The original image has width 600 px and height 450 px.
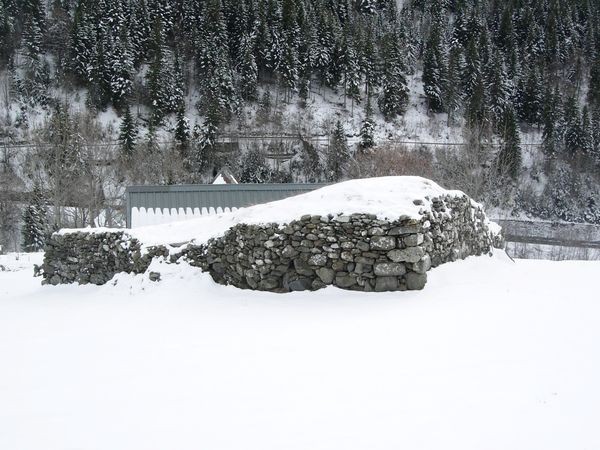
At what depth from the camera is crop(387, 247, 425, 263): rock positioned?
646 cm

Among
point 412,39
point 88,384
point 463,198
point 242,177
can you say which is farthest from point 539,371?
point 412,39

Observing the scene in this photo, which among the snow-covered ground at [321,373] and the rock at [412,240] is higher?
the rock at [412,240]

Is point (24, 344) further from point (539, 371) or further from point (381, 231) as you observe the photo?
point (539, 371)

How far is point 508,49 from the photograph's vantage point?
68250 millimetres

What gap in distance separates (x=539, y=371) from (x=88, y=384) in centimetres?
426

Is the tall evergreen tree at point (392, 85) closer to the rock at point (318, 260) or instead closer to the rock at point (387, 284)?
the rock at point (318, 260)

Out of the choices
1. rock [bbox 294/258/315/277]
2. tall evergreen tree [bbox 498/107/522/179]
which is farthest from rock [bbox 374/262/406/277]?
tall evergreen tree [bbox 498/107/522/179]

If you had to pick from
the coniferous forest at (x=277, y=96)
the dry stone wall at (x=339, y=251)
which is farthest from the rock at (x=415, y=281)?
the coniferous forest at (x=277, y=96)

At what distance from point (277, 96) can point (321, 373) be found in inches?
2145

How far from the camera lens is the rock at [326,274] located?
6859 millimetres

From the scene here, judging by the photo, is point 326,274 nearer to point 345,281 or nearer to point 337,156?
point 345,281

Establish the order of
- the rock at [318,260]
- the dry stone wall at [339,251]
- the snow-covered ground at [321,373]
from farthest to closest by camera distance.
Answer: the rock at [318,260], the dry stone wall at [339,251], the snow-covered ground at [321,373]

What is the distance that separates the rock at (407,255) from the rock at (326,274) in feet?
3.24

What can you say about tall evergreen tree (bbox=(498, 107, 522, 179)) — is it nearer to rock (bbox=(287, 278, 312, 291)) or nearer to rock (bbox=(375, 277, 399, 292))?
rock (bbox=(375, 277, 399, 292))
